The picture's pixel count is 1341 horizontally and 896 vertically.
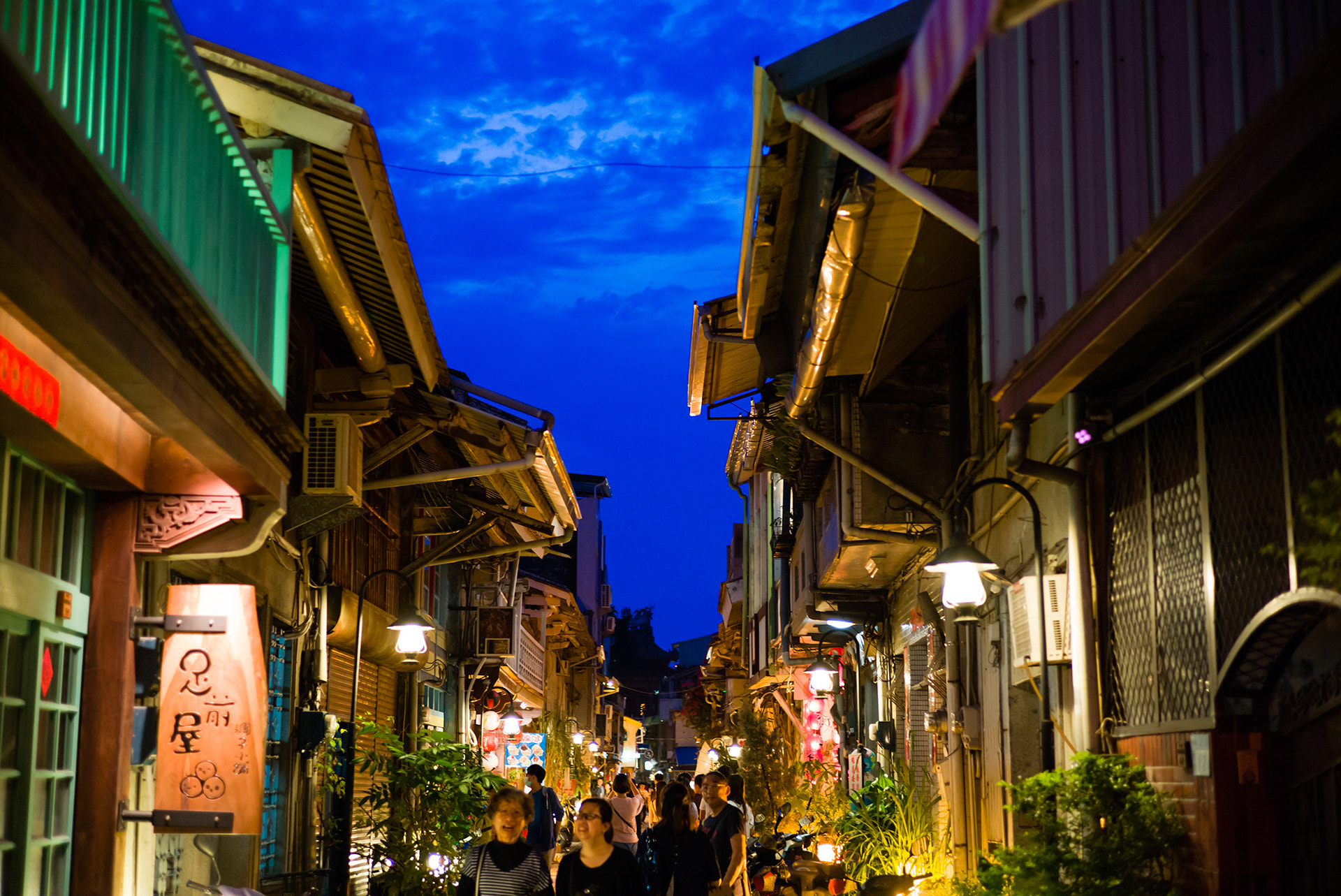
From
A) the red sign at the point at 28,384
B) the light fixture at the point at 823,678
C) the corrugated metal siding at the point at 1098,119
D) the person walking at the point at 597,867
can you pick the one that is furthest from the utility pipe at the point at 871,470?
the light fixture at the point at 823,678

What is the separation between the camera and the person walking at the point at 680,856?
32.0 feet

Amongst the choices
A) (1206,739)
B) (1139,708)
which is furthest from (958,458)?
(1206,739)

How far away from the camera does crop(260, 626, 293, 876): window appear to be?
13.1 metres

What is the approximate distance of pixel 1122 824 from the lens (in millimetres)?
6910

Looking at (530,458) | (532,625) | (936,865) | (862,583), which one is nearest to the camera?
(936,865)

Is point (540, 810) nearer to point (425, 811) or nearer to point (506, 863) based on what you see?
point (425, 811)

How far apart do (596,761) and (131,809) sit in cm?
4112

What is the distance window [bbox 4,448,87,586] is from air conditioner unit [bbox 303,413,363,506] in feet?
14.7

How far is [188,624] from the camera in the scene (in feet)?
26.5

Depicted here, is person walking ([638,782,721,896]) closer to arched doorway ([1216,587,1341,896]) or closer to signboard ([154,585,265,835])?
signboard ([154,585,265,835])

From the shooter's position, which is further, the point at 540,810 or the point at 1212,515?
the point at 540,810

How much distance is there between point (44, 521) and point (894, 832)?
28.9 feet

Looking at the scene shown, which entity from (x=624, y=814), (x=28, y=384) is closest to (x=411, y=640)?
(x=624, y=814)

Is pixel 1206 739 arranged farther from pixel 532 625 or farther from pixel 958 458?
pixel 532 625
